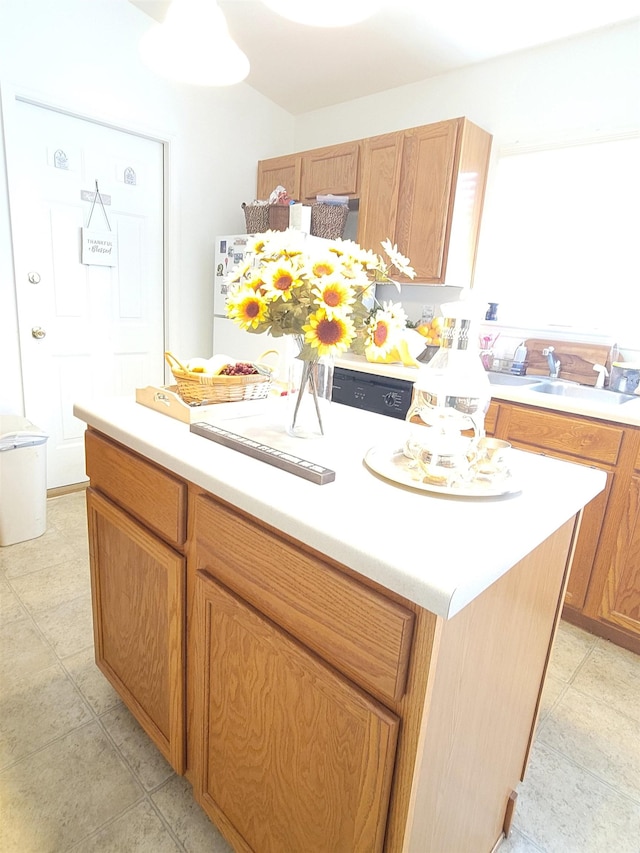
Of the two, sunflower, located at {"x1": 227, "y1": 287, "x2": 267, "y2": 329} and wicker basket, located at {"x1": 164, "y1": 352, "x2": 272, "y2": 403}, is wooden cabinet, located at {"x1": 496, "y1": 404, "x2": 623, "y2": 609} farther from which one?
sunflower, located at {"x1": 227, "y1": 287, "x2": 267, "y2": 329}

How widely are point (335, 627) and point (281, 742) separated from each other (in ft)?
1.02

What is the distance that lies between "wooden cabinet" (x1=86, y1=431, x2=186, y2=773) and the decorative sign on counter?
0.13m

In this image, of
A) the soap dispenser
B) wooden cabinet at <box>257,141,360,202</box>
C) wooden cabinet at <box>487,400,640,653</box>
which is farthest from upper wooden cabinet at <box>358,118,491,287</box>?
wooden cabinet at <box>487,400,640,653</box>

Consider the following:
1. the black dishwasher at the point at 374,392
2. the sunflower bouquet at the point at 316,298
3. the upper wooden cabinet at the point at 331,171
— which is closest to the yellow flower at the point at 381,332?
the sunflower bouquet at the point at 316,298

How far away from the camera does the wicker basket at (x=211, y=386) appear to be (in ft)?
4.11

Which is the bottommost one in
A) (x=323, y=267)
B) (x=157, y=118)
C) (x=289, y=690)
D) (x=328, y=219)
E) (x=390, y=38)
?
(x=289, y=690)

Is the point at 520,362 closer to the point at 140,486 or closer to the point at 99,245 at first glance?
the point at 140,486

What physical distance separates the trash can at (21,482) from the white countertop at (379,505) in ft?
4.64

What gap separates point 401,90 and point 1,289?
2.61m

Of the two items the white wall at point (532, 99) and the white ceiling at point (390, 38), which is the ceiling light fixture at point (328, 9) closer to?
the white ceiling at point (390, 38)

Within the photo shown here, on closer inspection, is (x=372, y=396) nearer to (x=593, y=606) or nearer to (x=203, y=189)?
(x=593, y=606)

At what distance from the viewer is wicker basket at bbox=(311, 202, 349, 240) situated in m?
3.00

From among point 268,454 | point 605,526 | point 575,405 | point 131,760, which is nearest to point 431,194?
point 575,405

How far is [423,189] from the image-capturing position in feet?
8.85
